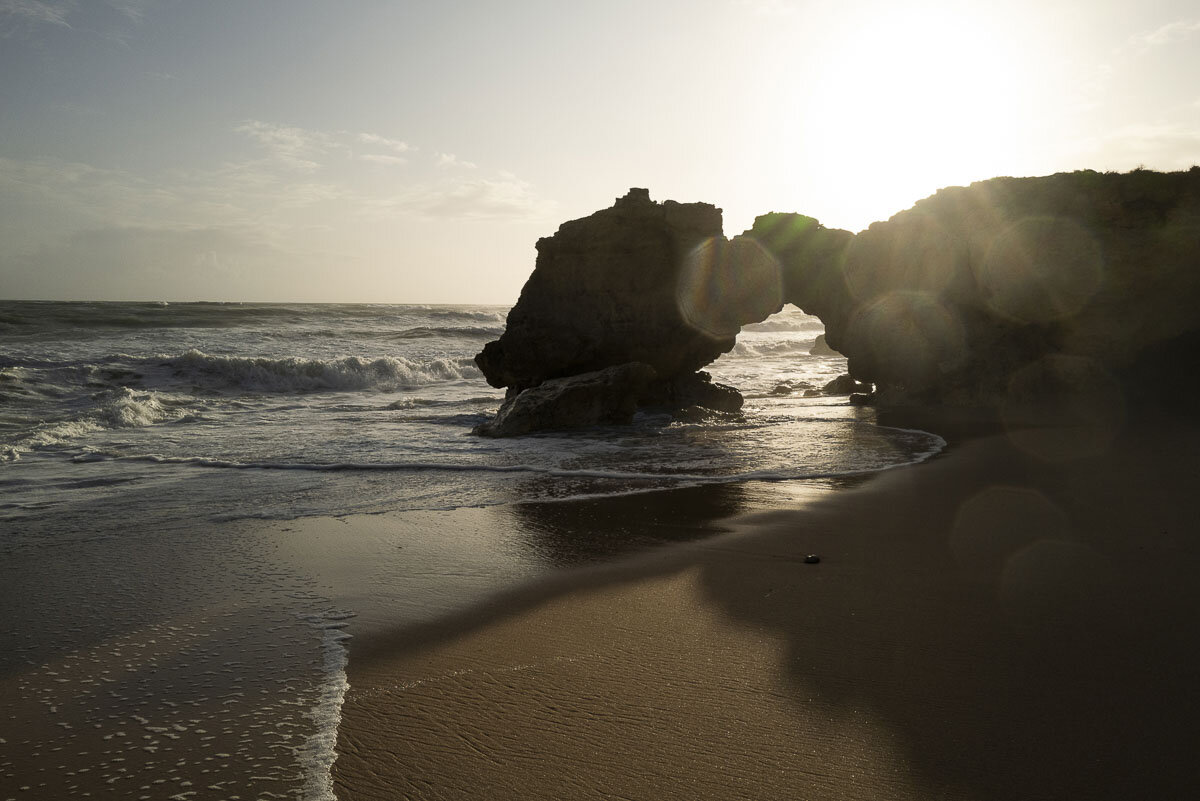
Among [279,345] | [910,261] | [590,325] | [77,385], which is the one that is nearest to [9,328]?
[279,345]

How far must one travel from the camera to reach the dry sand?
9.86 ft

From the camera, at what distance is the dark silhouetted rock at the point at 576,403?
48.0ft

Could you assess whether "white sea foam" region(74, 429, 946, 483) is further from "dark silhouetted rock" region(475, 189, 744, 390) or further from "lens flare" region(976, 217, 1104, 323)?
"dark silhouetted rock" region(475, 189, 744, 390)

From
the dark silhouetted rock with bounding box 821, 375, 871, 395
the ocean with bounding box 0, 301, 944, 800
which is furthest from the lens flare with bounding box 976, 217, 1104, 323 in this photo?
the dark silhouetted rock with bounding box 821, 375, 871, 395

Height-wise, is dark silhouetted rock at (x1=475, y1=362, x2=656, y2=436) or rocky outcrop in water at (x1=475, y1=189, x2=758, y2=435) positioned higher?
rocky outcrop in water at (x1=475, y1=189, x2=758, y2=435)

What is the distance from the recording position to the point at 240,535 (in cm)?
697

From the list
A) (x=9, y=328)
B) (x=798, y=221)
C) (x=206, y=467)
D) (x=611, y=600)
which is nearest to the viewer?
(x=611, y=600)

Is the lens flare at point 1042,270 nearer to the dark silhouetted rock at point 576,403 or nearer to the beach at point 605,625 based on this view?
the beach at point 605,625

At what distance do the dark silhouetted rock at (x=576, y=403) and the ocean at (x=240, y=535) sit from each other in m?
0.46

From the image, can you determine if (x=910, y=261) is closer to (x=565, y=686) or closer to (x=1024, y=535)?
(x=1024, y=535)

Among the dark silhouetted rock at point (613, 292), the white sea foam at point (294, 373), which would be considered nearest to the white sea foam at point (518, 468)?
the dark silhouetted rock at point (613, 292)

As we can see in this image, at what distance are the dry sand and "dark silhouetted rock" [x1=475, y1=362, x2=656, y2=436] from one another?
27.8ft

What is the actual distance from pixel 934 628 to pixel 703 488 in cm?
475

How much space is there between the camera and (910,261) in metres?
18.0
